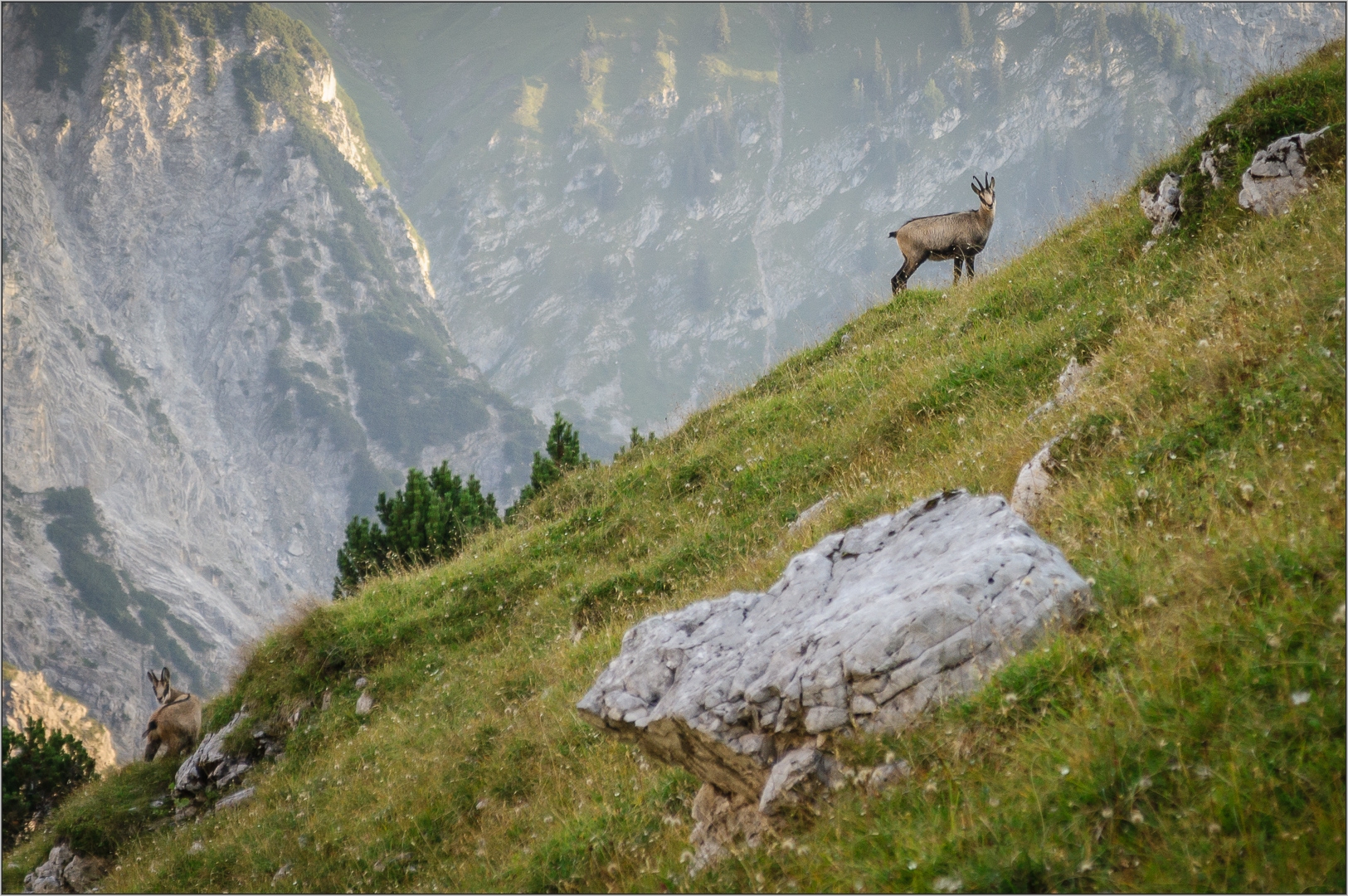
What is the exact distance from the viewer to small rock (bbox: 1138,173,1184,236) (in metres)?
11.9

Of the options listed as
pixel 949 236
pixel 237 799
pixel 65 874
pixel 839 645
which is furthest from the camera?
pixel 949 236

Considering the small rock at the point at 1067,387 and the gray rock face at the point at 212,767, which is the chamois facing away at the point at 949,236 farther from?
the gray rock face at the point at 212,767

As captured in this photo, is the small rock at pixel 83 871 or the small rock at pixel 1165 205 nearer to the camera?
the small rock at pixel 1165 205

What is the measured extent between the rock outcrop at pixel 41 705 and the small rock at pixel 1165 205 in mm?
140255

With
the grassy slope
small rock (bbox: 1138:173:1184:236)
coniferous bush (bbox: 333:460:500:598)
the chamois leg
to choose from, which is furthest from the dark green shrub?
small rock (bbox: 1138:173:1184:236)

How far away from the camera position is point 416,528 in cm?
2027

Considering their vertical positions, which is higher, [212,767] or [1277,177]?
[212,767]

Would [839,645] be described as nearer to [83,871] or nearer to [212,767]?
[212,767]

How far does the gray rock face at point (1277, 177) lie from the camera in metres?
9.97

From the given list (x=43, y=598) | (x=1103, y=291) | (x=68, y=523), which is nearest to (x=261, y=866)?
(x=1103, y=291)

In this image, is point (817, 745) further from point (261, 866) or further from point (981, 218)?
point (981, 218)

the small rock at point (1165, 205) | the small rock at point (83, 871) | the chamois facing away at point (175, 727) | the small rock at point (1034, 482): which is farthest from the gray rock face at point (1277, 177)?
the small rock at point (83, 871)

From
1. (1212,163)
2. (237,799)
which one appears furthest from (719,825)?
(1212,163)

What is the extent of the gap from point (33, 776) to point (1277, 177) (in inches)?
1098
